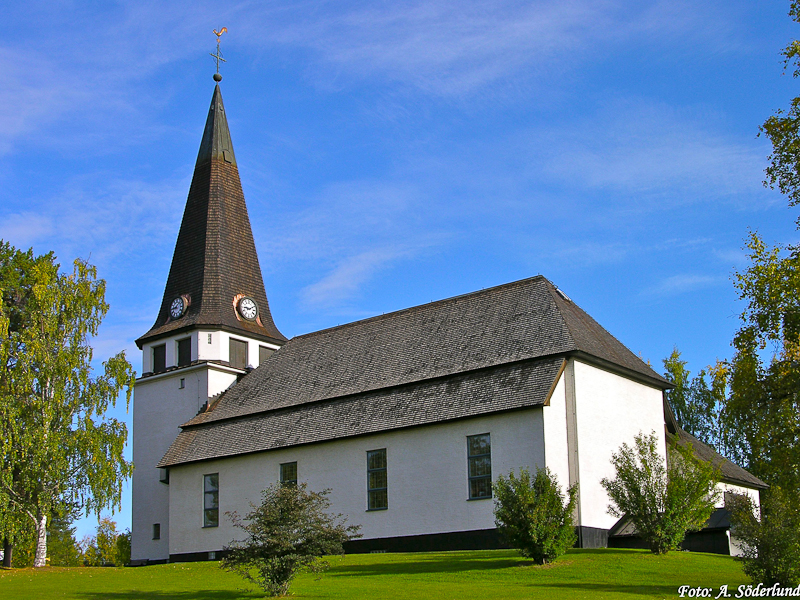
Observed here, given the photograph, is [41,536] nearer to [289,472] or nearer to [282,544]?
[289,472]

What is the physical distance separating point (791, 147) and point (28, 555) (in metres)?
42.5

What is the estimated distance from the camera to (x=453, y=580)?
2067cm

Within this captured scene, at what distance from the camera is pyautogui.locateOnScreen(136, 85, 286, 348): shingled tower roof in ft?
143

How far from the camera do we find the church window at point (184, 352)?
139 feet

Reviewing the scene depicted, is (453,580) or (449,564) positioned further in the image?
(449,564)

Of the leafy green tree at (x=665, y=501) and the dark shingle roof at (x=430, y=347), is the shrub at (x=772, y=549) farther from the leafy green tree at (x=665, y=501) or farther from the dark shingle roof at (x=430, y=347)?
the dark shingle roof at (x=430, y=347)

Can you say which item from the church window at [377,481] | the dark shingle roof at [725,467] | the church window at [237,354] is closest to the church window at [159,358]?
the church window at [237,354]

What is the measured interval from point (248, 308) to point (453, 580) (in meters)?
26.2

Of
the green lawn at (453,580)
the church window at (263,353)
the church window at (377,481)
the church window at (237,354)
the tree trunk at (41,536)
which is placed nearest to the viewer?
the green lawn at (453,580)

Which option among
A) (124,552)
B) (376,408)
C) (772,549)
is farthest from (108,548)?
(772,549)

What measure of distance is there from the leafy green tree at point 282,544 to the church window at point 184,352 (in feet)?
77.1

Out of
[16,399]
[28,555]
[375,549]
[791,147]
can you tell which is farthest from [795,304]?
[28,555]

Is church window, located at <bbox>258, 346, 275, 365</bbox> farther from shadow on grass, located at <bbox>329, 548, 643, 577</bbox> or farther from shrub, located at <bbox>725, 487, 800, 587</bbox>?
shrub, located at <bbox>725, 487, 800, 587</bbox>

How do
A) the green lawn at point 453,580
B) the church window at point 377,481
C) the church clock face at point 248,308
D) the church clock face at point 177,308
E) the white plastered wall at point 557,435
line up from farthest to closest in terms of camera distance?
the church clock face at point 248,308 → the church clock face at point 177,308 → the church window at point 377,481 → the white plastered wall at point 557,435 → the green lawn at point 453,580
